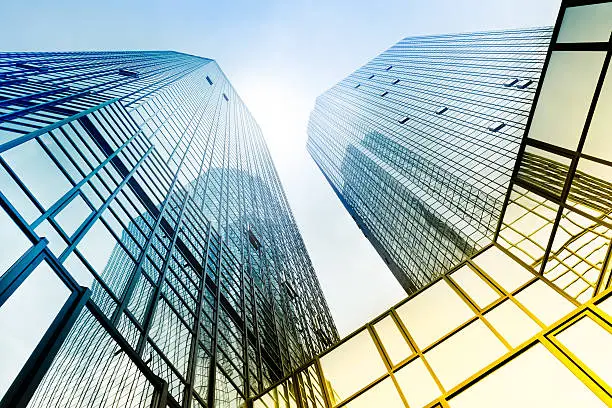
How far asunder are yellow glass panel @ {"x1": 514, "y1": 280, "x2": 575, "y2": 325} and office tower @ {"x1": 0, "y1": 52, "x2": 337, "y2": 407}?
10032 millimetres

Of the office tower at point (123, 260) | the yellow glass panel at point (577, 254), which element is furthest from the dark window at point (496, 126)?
the yellow glass panel at point (577, 254)

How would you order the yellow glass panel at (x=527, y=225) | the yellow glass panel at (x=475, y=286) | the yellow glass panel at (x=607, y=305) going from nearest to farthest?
the yellow glass panel at (x=607, y=305)
the yellow glass panel at (x=475, y=286)
the yellow glass panel at (x=527, y=225)

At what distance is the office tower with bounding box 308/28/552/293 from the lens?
44.6 metres

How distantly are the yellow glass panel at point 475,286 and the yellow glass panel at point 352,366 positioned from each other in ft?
11.2

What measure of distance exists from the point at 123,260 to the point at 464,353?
17016mm

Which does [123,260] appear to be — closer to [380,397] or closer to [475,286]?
[380,397]

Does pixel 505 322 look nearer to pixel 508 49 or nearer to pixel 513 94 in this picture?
pixel 513 94

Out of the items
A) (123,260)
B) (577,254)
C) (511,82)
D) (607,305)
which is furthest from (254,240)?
(511,82)

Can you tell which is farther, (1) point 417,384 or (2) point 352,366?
(2) point 352,366

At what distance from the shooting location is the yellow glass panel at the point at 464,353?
8.78m

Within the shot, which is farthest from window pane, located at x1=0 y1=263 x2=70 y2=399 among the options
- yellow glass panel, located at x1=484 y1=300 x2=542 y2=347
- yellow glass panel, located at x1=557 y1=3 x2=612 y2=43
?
yellow glass panel, located at x1=557 y1=3 x2=612 y2=43

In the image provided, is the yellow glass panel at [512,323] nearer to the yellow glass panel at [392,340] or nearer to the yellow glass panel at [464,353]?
the yellow glass panel at [464,353]

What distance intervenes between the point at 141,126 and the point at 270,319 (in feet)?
62.8

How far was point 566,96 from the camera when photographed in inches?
410
